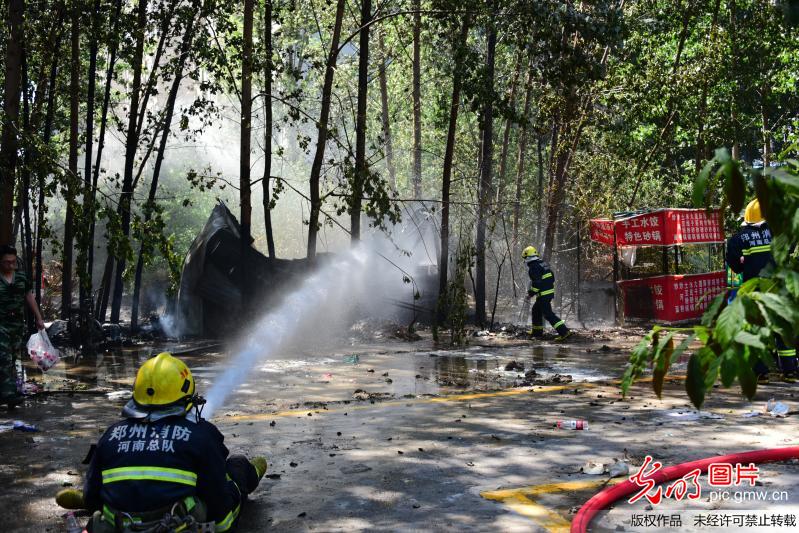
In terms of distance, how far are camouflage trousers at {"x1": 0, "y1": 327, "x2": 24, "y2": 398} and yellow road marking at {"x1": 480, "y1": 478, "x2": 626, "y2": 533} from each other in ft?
17.2

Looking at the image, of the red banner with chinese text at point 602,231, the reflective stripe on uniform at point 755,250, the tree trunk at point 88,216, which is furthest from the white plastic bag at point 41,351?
the red banner with chinese text at point 602,231

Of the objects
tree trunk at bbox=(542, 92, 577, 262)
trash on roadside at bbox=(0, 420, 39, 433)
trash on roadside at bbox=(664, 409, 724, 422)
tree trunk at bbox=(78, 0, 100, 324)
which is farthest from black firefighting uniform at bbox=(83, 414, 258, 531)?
tree trunk at bbox=(542, 92, 577, 262)

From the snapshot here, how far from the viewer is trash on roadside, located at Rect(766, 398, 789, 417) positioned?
22.8 feet

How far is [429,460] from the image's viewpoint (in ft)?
19.1

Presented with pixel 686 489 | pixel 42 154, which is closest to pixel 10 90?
pixel 42 154

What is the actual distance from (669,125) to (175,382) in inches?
789

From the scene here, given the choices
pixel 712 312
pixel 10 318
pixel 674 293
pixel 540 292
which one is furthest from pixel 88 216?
pixel 674 293

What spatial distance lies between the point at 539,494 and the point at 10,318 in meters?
5.76

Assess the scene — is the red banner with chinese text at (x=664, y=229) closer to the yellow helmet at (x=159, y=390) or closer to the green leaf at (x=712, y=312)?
the yellow helmet at (x=159, y=390)

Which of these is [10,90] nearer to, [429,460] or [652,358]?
[429,460]

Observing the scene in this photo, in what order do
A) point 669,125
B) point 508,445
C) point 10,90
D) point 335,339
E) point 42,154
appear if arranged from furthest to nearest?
point 669,125
point 335,339
point 10,90
point 42,154
point 508,445

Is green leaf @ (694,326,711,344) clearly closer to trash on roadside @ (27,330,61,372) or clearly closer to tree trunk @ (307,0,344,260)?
trash on roadside @ (27,330,61,372)

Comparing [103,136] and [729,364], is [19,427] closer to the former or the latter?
[729,364]

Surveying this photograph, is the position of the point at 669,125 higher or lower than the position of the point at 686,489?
higher
